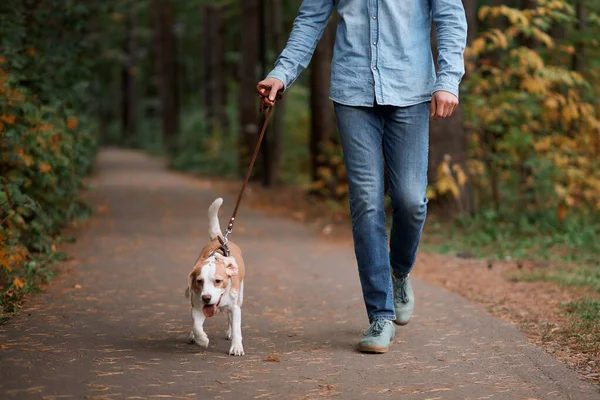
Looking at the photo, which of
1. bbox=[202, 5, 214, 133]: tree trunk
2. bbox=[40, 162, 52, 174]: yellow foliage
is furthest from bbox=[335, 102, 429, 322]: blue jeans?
bbox=[202, 5, 214, 133]: tree trunk

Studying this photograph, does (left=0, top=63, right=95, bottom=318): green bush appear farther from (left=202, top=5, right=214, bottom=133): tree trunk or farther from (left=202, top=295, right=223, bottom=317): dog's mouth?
(left=202, top=5, right=214, bottom=133): tree trunk

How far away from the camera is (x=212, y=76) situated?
31469 mm

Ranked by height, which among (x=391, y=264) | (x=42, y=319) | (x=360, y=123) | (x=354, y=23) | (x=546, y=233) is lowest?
(x=546, y=233)

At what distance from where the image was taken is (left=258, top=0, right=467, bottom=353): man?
16.3 feet

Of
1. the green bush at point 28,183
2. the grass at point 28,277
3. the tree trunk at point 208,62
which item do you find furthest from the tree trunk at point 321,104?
the tree trunk at point 208,62

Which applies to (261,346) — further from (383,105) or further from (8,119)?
(8,119)

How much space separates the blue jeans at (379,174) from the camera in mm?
4977

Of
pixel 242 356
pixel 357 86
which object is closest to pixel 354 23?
pixel 357 86

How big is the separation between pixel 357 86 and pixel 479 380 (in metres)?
1.79

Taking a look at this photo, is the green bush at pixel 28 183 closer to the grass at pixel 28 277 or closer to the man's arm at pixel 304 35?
the grass at pixel 28 277

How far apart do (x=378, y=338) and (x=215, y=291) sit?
3.22 ft

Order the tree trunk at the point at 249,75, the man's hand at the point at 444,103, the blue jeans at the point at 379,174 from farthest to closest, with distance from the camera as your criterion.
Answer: the tree trunk at the point at 249,75, the blue jeans at the point at 379,174, the man's hand at the point at 444,103

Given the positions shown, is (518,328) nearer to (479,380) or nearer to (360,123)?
(479,380)

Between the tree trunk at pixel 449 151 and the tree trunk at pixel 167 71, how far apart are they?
25.7 meters
